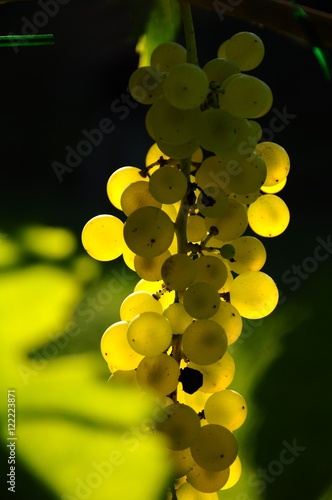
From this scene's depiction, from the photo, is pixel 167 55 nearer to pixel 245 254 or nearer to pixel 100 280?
pixel 245 254

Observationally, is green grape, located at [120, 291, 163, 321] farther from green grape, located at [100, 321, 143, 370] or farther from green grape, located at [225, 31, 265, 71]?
green grape, located at [225, 31, 265, 71]

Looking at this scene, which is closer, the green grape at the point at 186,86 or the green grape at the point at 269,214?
the green grape at the point at 186,86

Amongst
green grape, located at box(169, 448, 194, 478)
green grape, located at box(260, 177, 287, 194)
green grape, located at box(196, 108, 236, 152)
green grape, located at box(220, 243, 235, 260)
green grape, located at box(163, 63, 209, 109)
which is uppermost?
green grape, located at box(163, 63, 209, 109)

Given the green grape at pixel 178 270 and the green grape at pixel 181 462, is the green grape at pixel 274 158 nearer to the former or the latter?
the green grape at pixel 178 270

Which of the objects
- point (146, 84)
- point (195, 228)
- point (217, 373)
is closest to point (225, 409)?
point (217, 373)

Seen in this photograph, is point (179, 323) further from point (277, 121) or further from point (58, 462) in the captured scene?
point (277, 121)

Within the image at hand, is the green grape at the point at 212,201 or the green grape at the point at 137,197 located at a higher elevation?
the green grape at the point at 212,201

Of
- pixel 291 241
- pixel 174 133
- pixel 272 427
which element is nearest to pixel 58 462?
pixel 174 133

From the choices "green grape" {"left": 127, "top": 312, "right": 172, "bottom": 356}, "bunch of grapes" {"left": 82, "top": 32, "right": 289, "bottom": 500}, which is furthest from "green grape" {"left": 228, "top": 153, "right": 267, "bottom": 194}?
"green grape" {"left": 127, "top": 312, "right": 172, "bottom": 356}

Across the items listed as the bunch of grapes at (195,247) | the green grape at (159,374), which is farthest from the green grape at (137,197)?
the green grape at (159,374)
